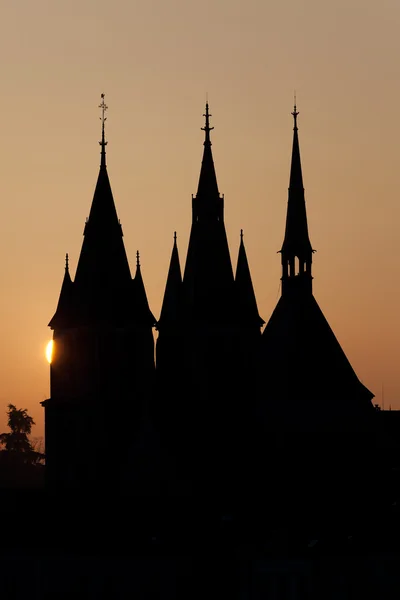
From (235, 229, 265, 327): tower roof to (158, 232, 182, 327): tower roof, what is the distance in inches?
128

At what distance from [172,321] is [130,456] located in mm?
7830

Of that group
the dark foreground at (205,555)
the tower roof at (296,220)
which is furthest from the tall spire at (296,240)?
the dark foreground at (205,555)

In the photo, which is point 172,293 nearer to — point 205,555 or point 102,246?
point 102,246

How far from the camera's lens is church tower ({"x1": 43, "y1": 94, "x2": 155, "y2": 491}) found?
119 meters

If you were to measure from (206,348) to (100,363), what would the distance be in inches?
235

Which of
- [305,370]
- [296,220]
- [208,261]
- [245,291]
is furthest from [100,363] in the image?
[296,220]

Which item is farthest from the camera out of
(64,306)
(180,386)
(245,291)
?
(64,306)

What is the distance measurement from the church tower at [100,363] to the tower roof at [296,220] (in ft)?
36.5

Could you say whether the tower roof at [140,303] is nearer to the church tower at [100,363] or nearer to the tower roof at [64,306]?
the church tower at [100,363]

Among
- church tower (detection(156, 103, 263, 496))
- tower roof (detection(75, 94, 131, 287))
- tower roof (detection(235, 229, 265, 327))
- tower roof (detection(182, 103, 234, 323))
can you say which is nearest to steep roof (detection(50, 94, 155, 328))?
tower roof (detection(75, 94, 131, 287))

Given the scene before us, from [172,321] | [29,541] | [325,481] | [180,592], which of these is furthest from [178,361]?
[180,592]

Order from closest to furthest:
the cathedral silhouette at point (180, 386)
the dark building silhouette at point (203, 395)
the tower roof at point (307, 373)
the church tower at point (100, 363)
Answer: the dark building silhouette at point (203, 395) → the cathedral silhouette at point (180, 386) → the church tower at point (100, 363) → the tower roof at point (307, 373)

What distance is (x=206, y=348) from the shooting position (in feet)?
385

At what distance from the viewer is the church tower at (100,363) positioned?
390 ft
